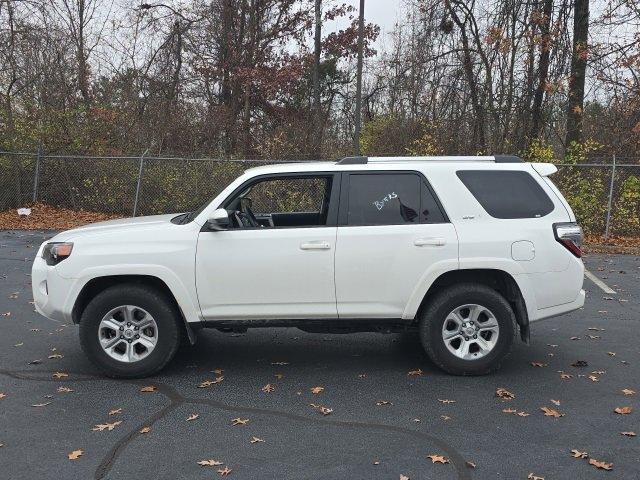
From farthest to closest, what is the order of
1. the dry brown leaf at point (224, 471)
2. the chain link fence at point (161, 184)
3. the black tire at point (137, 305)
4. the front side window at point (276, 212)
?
the chain link fence at point (161, 184) → the front side window at point (276, 212) → the black tire at point (137, 305) → the dry brown leaf at point (224, 471)

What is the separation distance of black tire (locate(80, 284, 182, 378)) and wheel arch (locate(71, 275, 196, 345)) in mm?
72

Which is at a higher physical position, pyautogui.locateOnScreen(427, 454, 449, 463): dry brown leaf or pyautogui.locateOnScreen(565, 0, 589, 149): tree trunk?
pyautogui.locateOnScreen(565, 0, 589, 149): tree trunk

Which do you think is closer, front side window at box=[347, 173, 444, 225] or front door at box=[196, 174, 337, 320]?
front door at box=[196, 174, 337, 320]

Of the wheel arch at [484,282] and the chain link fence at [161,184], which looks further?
the chain link fence at [161,184]

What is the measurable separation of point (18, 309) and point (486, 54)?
16.0 metres

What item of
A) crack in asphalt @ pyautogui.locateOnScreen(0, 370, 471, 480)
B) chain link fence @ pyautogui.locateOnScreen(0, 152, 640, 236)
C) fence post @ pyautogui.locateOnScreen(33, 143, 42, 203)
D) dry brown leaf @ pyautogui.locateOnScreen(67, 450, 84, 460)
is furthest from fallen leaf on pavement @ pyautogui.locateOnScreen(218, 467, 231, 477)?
fence post @ pyautogui.locateOnScreen(33, 143, 42, 203)

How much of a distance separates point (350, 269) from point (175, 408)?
69.0 inches

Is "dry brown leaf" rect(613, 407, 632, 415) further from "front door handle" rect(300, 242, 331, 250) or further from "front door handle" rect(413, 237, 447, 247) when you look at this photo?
"front door handle" rect(300, 242, 331, 250)

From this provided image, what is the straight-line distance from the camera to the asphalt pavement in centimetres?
369

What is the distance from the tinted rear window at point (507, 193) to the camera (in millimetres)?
5246

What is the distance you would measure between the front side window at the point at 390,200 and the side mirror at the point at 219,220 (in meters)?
1.03

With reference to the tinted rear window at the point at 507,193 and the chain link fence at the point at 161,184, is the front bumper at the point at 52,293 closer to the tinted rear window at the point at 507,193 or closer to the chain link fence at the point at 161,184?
the tinted rear window at the point at 507,193

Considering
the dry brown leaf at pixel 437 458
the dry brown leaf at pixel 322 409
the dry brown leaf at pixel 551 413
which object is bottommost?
the dry brown leaf at pixel 437 458

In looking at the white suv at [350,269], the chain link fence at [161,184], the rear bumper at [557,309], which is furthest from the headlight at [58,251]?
the chain link fence at [161,184]
